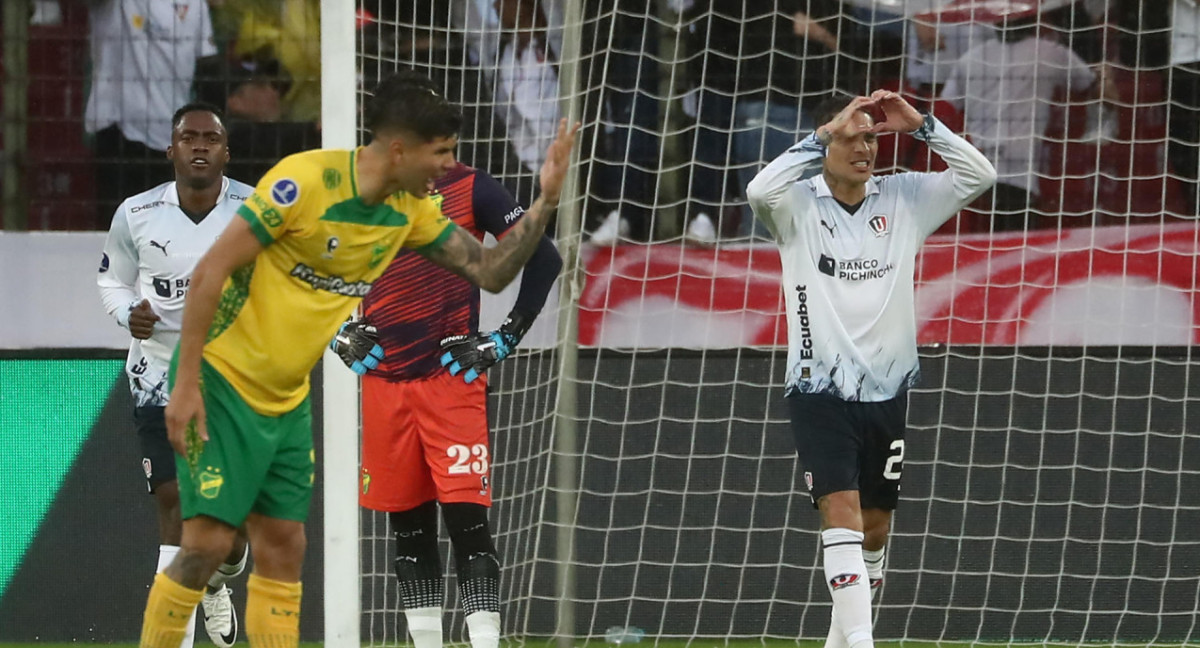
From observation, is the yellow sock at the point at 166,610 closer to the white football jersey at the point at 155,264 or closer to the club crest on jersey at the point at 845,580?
the white football jersey at the point at 155,264

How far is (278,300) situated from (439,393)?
1.22 metres

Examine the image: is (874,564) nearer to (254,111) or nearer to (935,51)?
(935,51)

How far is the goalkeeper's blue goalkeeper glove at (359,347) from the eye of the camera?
553 cm

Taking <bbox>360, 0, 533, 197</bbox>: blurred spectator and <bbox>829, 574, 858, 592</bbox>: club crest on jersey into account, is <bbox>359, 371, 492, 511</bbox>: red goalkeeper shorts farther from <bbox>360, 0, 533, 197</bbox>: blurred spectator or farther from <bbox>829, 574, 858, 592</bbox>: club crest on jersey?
<bbox>360, 0, 533, 197</bbox>: blurred spectator

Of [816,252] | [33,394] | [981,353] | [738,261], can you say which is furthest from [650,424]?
[33,394]

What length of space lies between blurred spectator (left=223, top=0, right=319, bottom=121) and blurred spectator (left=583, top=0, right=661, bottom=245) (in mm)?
1447

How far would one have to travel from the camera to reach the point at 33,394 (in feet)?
24.9

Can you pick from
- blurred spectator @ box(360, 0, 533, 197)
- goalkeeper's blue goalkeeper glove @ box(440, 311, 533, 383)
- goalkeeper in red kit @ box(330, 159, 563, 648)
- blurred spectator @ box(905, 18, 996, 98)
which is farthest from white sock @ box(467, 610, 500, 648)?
blurred spectator @ box(905, 18, 996, 98)

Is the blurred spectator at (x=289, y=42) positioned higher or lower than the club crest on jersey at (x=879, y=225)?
higher

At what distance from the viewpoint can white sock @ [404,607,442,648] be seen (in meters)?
5.68

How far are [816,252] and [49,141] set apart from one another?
14.5 ft

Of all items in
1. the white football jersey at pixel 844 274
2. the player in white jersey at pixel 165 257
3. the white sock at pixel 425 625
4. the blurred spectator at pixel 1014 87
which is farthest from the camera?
the blurred spectator at pixel 1014 87

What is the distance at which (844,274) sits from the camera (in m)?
5.51

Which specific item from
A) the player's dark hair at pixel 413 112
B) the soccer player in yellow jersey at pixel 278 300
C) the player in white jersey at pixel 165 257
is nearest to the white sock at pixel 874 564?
the soccer player in yellow jersey at pixel 278 300
